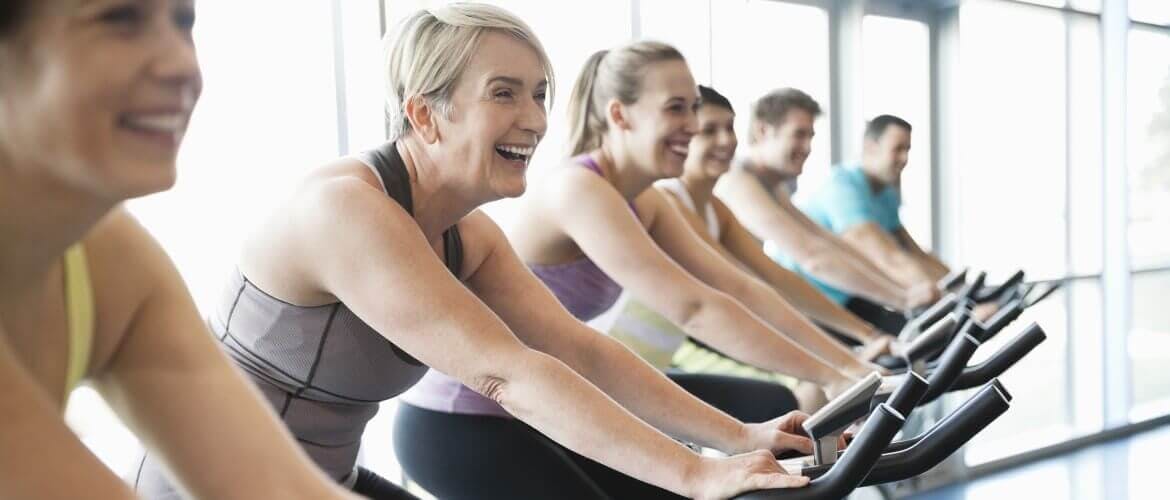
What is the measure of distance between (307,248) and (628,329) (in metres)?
1.37

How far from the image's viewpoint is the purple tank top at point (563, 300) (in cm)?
212

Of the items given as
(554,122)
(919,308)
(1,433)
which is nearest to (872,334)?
(919,308)

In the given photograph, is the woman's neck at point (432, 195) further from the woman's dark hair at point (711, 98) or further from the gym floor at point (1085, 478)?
the gym floor at point (1085, 478)

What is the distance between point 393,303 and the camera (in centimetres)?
149

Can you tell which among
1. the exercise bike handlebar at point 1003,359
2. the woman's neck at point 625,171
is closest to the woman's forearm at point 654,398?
the exercise bike handlebar at point 1003,359

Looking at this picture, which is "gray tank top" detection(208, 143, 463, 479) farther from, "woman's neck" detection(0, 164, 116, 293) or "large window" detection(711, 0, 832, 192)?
"large window" detection(711, 0, 832, 192)

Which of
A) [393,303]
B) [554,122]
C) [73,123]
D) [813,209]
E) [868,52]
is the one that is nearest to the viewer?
[73,123]

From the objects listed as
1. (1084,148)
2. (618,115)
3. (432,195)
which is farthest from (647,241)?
(1084,148)

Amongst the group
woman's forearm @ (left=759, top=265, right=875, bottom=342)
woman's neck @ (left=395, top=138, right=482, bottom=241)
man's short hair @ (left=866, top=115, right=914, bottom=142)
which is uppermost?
Result: man's short hair @ (left=866, top=115, right=914, bottom=142)

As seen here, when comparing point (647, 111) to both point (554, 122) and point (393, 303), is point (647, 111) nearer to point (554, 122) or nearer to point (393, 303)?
point (554, 122)

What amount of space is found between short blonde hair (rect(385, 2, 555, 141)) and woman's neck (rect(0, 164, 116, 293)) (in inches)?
39.3

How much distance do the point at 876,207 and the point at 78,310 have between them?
13.3ft

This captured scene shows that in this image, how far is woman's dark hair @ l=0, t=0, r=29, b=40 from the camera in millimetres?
671

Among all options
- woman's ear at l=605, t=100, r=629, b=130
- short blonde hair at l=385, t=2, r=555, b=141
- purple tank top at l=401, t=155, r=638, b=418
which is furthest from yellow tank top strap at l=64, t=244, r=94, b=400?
woman's ear at l=605, t=100, r=629, b=130
